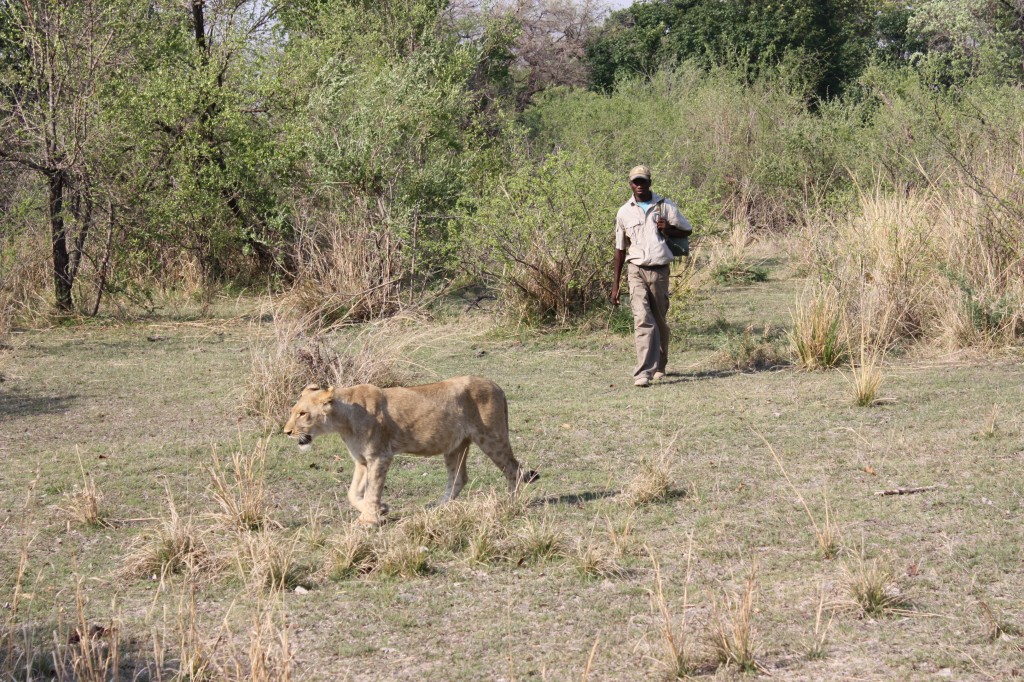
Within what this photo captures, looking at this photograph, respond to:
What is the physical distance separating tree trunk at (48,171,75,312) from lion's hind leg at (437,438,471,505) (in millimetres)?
10171

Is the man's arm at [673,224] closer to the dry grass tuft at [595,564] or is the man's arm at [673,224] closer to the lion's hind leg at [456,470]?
the lion's hind leg at [456,470]

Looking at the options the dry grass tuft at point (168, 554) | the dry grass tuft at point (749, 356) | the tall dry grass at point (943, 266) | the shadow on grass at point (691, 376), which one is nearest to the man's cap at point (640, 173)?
the shadow on grass at point (691, 376)

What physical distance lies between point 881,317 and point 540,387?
12.0ft

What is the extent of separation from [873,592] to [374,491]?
2.72 m

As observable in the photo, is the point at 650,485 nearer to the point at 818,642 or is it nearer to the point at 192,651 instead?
the point at 818,642

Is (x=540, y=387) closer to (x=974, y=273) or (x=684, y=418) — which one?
(x=684, y=418)

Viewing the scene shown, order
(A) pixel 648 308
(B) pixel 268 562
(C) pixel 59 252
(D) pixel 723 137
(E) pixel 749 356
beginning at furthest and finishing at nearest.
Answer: (D) pixel 723 137 → (C) pixel 59 252 → (E) pixel 749 356 → (A) pixel 648 308 → (B) pixel 268 562

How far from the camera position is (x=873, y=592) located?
4.90 m

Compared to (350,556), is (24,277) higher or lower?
higher

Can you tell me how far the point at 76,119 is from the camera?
573 inches

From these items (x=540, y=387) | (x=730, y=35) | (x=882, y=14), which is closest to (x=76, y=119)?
(x=540, y=387)

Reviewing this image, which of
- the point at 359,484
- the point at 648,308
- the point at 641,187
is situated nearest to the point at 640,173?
the point at 641,187

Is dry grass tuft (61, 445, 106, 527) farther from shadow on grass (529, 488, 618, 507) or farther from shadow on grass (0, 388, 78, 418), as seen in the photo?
shadow on grass (0, 388, 78, 418)

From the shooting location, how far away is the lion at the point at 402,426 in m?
6.23
